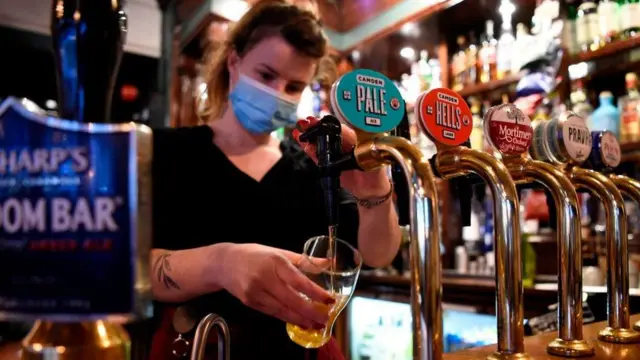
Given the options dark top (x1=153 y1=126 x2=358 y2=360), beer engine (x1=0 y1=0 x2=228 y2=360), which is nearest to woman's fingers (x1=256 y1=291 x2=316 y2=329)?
beer engine (x1=0 y1=0 x2=228 y2=360)

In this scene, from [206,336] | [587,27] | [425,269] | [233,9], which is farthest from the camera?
[233,9]

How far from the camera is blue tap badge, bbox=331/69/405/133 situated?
0.55 metres

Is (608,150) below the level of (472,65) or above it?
below

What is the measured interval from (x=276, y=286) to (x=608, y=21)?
2071mm

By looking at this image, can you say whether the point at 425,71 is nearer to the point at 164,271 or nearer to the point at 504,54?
the point at 504,54

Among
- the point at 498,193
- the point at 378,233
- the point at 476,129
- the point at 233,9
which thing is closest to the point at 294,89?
the point at 378,233

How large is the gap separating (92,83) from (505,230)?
411 mm

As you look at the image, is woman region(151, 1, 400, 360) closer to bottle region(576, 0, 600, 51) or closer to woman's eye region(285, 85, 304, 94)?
woman's eye region(285, 85, 304, 94)

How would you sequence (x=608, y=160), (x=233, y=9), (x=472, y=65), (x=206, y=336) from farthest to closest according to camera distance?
1. (x=233, y=9)
2. (x=472, y=65)
3. (x=608, y=160)
4. (x=206, y=336)

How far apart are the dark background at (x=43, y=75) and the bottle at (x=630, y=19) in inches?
114

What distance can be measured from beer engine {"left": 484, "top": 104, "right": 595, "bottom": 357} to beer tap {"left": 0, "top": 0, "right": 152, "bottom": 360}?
47 centimetres

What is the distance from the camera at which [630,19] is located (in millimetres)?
2045

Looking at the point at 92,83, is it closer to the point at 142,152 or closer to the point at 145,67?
the point at 142,152

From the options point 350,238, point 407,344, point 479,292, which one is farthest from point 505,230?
point 407,344
